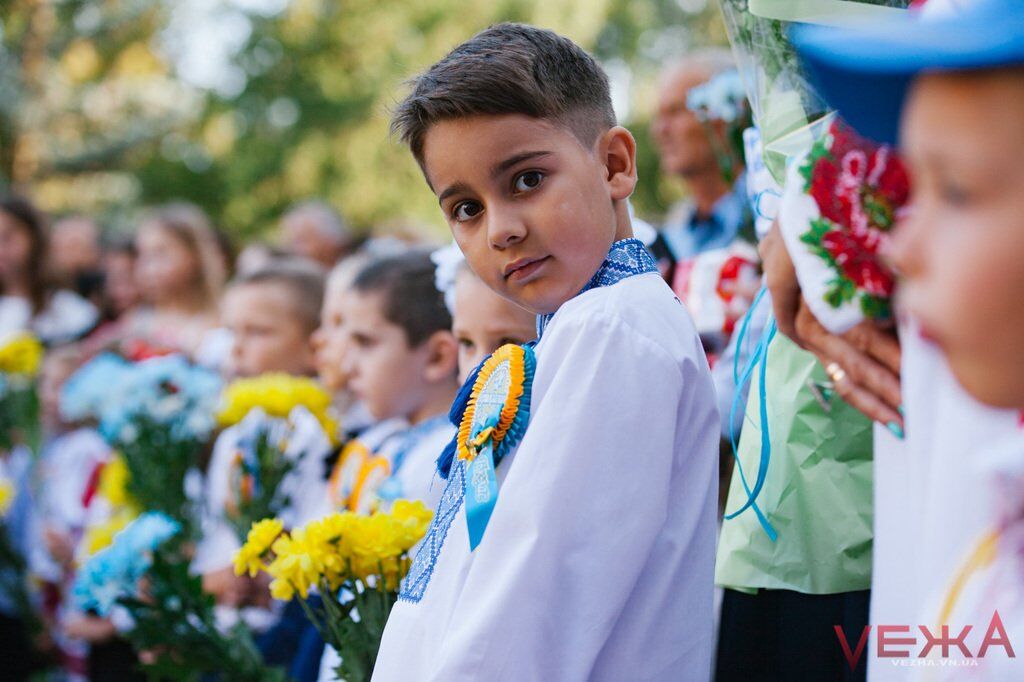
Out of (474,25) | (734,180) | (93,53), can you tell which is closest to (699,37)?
(474,25)

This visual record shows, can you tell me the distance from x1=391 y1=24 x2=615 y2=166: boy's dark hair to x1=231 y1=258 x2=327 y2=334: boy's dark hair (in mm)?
2752

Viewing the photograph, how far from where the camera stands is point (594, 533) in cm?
161

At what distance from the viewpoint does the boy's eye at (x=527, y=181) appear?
6.06ft

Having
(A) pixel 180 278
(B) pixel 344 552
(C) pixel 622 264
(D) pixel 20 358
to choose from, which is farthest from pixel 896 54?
(A) pixel 180 278

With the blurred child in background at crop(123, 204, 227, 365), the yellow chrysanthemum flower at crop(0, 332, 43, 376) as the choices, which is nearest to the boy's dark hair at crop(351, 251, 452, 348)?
the yellow chrysanthemum flower at crop(0, 332, 43, 376)

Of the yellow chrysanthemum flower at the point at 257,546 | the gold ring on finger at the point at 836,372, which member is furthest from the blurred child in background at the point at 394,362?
the gold ring on finger at the point at 836,372

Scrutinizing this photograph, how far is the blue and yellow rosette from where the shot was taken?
66.3 inches

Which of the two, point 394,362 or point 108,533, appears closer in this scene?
point 394,362

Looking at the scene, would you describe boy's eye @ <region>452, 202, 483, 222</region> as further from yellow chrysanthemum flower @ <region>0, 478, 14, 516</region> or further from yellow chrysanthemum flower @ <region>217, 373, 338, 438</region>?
yellow chrysanthemum flower @ <region>0, 478, 14, 516</region>

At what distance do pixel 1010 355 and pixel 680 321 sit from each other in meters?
0.81

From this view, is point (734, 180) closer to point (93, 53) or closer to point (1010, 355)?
point (1010, 355)

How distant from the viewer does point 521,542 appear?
1.60 m

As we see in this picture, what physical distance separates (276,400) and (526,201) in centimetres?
201

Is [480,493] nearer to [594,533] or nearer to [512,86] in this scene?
[594,533]
